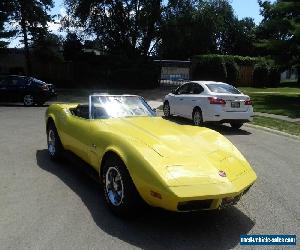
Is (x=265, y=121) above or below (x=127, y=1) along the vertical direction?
below

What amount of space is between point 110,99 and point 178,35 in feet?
88.0

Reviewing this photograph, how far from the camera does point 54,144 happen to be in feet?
26.1

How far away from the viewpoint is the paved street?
180 inches

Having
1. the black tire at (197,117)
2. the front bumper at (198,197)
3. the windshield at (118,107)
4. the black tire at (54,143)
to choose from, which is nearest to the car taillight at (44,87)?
the black tire at (197,117)

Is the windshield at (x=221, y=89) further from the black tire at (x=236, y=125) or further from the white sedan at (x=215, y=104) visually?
the black tire at (x=236, y=125)

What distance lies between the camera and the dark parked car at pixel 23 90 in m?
21.0

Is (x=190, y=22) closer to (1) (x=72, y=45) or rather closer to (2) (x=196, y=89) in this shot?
(1) (x=72, y=45)

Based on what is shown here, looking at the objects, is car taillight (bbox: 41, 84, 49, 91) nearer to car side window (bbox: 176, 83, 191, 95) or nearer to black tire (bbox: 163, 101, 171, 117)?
black tire (bbox: 163, 101, 171, 117)

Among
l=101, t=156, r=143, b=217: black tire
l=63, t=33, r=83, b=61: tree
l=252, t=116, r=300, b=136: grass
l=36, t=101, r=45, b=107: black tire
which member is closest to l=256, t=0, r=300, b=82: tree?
l=252, t=116, r=300, b=136: grass

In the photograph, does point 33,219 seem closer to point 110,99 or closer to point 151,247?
point 151,247

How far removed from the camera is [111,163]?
5.33 metres

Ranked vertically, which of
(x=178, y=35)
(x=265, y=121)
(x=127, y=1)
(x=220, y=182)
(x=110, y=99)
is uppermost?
(x=127, y=1)

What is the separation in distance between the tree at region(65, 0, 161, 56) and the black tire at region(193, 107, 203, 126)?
21076mm

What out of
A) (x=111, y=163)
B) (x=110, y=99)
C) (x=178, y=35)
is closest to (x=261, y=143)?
(x=110, y=99)
